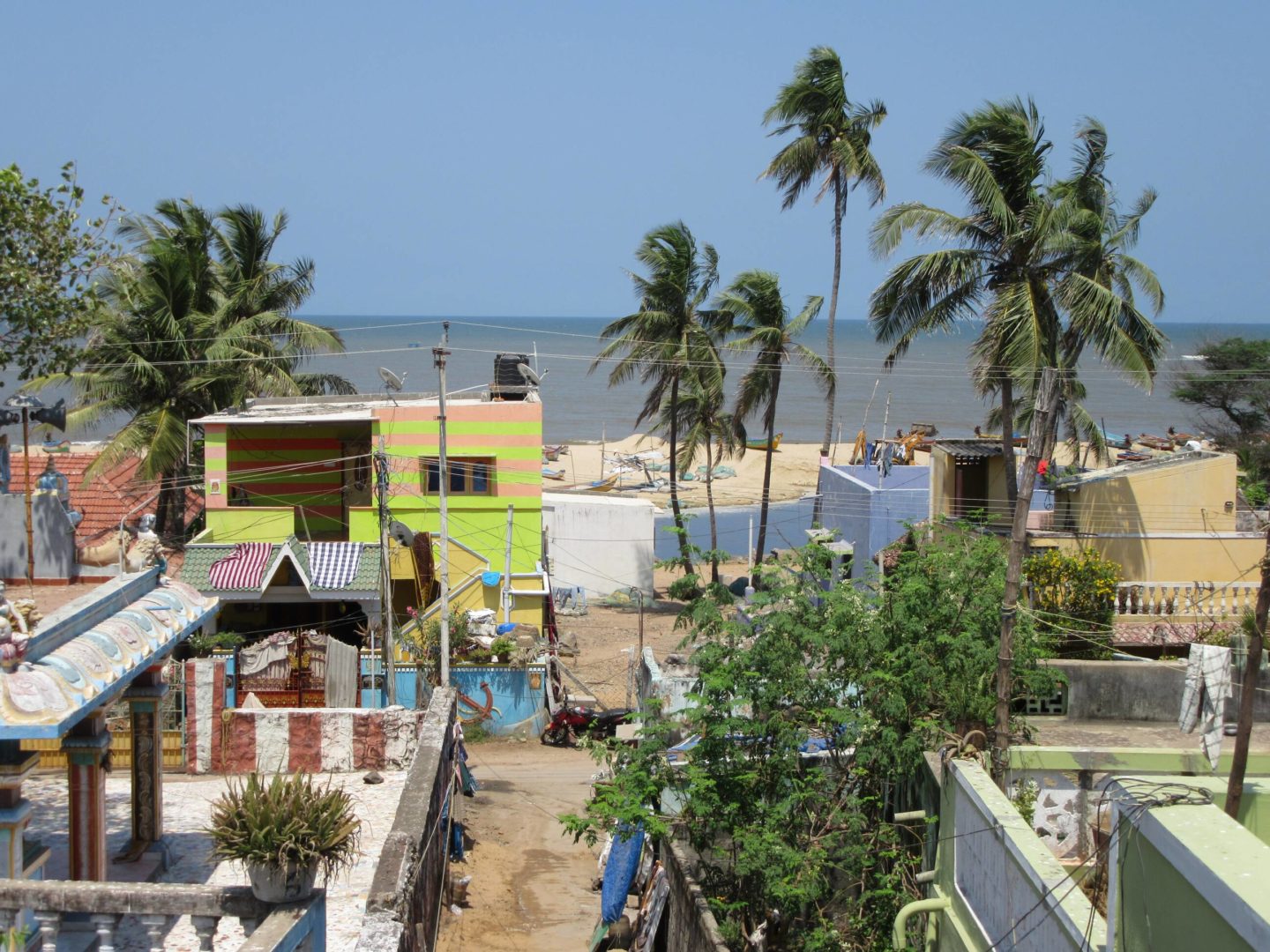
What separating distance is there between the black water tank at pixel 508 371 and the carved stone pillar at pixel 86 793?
24.0 metres

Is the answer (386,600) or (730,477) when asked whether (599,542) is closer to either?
(386,600)

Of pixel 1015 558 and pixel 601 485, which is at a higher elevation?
pixel 1015 558

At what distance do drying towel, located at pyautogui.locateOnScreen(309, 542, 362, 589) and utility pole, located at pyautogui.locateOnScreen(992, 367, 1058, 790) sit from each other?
17570 mm

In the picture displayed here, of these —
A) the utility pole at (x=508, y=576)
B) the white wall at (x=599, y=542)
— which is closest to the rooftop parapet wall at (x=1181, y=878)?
the utility pole at (x=508, y=576)

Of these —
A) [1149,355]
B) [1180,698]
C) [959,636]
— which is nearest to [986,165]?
[1149,355]

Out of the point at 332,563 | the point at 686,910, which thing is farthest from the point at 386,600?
the point at 686,910

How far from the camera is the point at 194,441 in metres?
33.2

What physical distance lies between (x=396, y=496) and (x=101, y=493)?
27.1 feet

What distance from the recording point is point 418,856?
34.4 feet

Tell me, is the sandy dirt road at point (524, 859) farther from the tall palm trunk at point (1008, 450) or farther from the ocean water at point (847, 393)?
the ocean water at point (847, 393)

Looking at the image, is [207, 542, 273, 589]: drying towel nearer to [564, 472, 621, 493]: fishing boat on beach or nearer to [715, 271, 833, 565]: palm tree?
[715, 271, 833, 565]: palm tree

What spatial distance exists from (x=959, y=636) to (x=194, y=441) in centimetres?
2693

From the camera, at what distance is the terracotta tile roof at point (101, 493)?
28938mm

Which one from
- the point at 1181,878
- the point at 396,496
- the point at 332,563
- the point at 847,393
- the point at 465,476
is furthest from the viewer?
the point at 847,393
